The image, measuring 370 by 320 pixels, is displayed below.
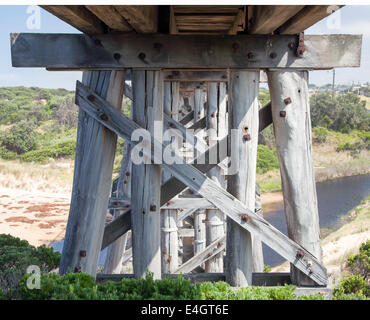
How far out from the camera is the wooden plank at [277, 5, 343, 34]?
2.33 metres

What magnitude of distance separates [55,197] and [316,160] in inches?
685

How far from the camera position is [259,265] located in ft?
17.2

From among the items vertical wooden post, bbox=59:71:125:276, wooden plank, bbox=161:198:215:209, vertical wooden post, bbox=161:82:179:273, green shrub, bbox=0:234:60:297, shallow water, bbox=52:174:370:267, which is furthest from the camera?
shallow water, bbox=52:174:370:267

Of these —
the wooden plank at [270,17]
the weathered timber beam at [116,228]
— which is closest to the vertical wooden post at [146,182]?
the weathered timber beam at [116,228]

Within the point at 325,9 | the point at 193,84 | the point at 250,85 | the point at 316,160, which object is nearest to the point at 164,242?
the point at 193,84

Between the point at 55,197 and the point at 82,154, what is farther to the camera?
the point at 55,197

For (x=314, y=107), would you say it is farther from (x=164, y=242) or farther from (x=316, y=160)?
(x=164, y=242)

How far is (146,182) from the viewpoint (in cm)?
296

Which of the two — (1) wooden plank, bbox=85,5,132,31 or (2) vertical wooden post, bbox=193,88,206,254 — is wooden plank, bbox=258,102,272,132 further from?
(2) vertical wooden post, bbox=193,88,206,254

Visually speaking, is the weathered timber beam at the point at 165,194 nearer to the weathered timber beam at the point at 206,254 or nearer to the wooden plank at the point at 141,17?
the wooden plank at the point at 141,17

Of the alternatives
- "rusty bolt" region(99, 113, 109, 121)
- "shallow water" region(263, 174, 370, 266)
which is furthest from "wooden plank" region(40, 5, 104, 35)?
"shallow water" region(263, 174, 370, 266)

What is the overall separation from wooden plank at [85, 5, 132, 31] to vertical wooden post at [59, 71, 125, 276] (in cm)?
34

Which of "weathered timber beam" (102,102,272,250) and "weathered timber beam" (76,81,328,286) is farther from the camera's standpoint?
→ "weathered timber beam" (102,102,272,250)
